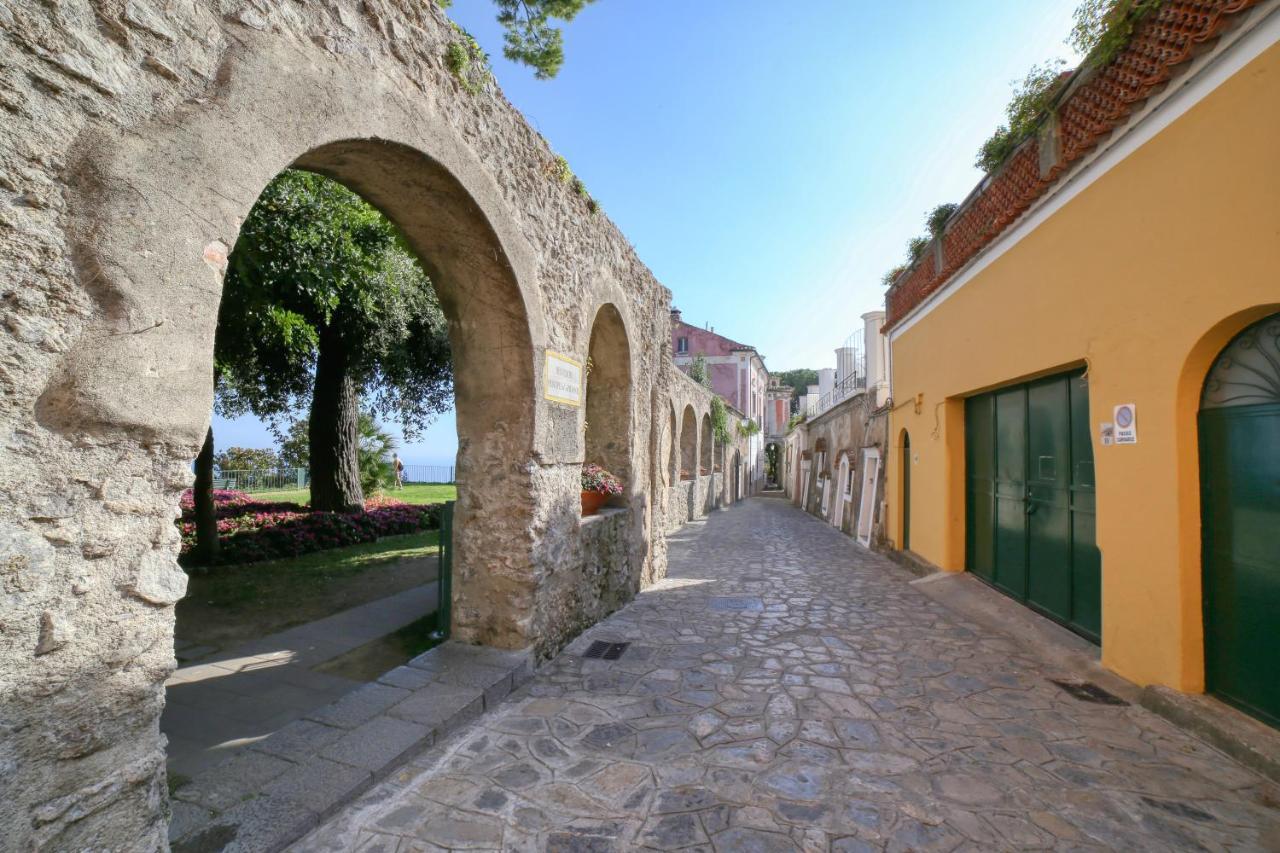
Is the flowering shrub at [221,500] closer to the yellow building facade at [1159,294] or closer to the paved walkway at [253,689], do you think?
the paved walkway at [253,689]

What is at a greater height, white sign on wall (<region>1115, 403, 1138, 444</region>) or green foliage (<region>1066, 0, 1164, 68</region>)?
green foliage (<region>1066, 0, 1164, 68</region>)

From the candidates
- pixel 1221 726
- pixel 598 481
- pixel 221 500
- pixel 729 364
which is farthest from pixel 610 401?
pixel 729 364

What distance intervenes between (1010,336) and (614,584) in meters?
4.57

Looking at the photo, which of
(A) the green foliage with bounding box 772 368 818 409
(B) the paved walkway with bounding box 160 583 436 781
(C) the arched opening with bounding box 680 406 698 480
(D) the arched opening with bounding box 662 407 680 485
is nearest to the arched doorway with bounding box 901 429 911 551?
(D) the arched opening with bounding box 662 407 680 485

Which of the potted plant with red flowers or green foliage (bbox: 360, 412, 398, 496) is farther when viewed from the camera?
green foliage (bbox: 360, 412, 398, 496)

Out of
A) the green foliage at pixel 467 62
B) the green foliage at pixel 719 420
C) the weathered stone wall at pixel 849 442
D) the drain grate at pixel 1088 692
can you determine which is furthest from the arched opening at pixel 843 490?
the green foliage at pixel 467 62

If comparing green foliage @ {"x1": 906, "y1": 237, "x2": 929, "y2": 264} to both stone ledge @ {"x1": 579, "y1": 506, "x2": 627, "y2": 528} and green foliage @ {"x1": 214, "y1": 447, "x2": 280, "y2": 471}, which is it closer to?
stone ledge @ {"x1": 579, "y1": 506, "x2": 627, "y2": 528}

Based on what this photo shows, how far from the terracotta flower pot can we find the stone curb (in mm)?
1789

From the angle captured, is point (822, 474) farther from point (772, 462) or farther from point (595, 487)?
point (772, 462)

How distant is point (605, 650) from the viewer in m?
4.60

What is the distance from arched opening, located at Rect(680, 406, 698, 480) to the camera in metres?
16.0

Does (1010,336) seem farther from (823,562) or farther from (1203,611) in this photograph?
(823,562)

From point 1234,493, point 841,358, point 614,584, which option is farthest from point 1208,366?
point 841,358

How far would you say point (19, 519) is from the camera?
146 cm
